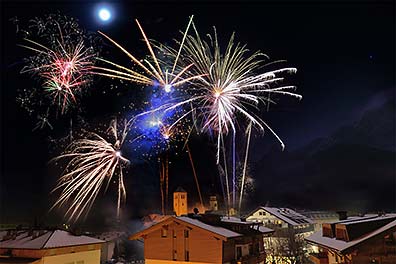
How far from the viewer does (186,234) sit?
22469 millimetres

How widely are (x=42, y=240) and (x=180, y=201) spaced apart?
44.4 m

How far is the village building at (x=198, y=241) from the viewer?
21359mm

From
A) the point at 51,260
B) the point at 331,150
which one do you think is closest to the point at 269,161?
the point at 331,150

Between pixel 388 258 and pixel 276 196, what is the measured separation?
4177cm

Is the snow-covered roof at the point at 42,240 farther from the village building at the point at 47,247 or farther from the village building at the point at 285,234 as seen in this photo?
the village building at the point at 285,234

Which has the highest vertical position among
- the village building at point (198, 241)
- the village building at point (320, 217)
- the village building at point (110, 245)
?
the village building at point (198, 241)

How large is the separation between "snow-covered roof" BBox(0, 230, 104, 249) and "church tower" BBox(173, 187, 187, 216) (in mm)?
41257

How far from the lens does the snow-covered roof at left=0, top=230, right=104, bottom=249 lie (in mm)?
19609

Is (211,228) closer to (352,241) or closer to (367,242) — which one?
(352,241)

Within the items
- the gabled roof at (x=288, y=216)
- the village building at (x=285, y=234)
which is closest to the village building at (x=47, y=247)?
the village building at (x=285, y=234)

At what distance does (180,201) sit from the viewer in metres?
63.6

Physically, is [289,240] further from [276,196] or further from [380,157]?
[380,157]

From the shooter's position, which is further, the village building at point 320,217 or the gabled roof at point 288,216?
the village building at point 320,217

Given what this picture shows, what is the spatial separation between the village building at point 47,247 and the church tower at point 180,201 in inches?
1612
